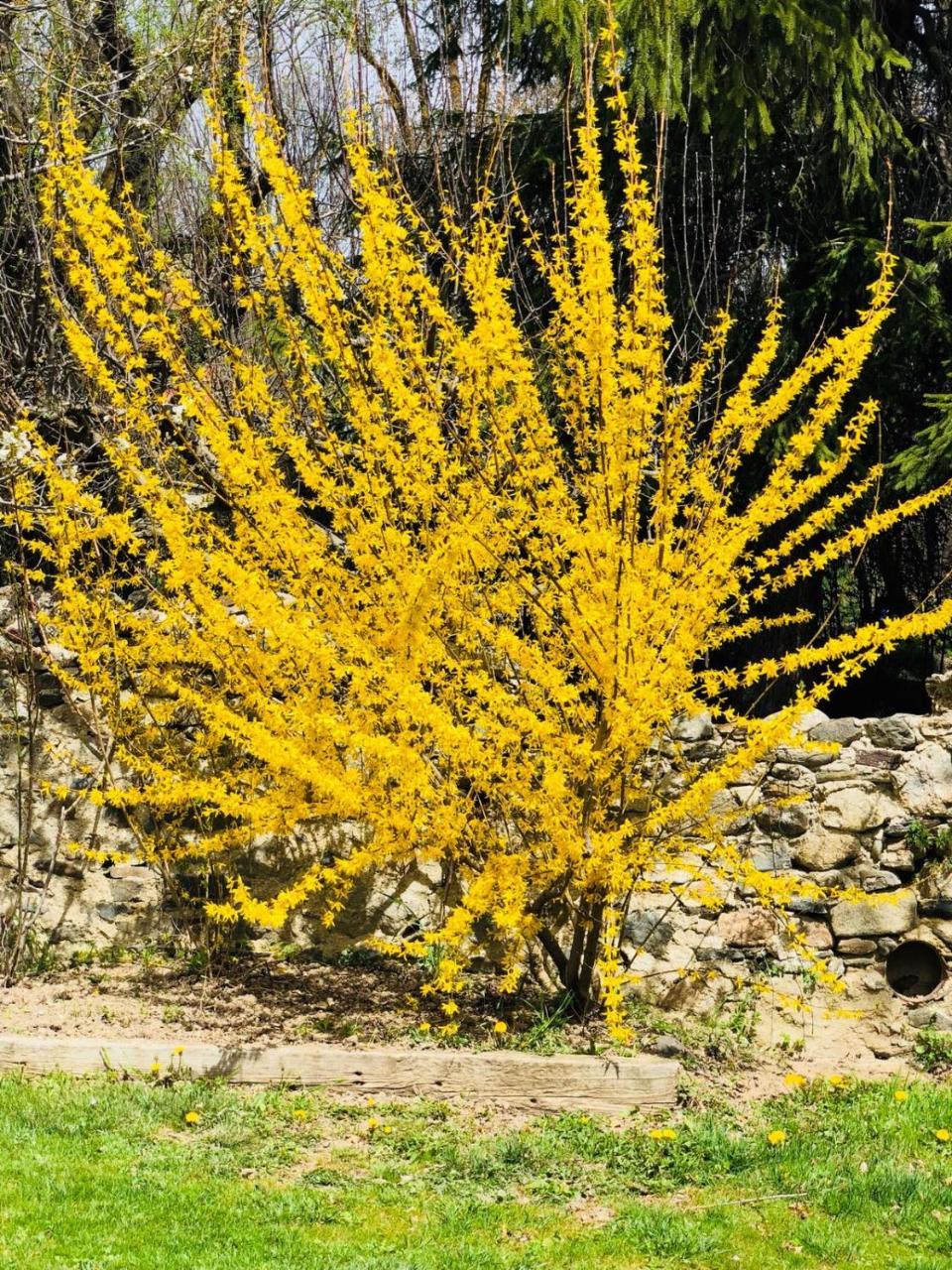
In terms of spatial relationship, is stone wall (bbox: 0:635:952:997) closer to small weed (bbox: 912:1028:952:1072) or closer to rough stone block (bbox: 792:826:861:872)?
rough stone block (bbox: 792:826:861:872)

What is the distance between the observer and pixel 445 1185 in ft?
13.4

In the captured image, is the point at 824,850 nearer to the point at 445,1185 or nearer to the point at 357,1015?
the point at 357,1015

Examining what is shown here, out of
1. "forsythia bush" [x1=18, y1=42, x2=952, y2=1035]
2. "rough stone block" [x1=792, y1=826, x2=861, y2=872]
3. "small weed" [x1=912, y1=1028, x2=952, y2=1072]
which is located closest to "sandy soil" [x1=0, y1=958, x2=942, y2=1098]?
"small weed" [x1=912, y1=1028, x2=952, y2=1072]

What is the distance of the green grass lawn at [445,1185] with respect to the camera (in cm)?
363

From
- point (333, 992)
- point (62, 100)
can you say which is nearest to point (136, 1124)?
point (333, 992)

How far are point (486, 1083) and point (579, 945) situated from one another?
0.81 metres

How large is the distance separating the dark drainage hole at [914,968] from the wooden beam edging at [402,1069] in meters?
1.89

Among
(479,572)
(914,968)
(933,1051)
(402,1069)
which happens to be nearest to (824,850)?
(914,968)

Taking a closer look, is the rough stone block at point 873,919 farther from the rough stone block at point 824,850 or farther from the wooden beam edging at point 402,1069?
the wooden beam edging at point 402,1069

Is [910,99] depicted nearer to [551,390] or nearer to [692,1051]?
[551,390]

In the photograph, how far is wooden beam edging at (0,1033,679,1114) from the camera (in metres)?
4.75

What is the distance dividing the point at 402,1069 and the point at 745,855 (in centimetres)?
232

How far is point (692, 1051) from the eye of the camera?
5.24 m

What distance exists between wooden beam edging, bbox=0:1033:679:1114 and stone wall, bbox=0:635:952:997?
1.23m
